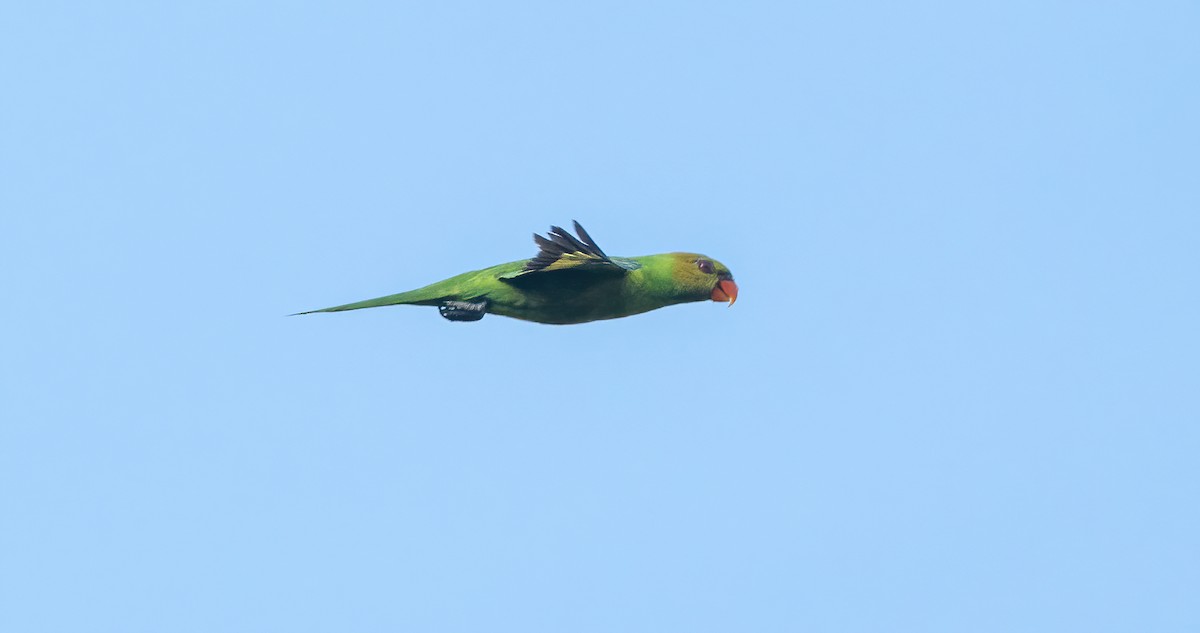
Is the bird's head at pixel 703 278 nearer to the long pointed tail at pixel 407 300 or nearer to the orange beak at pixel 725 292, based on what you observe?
the orange beak at pixel 725 292

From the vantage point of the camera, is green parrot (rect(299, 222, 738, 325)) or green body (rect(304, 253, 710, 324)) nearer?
green parrot (rect(299, 222, 738, 325))

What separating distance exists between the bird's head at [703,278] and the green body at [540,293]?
117 centimetres

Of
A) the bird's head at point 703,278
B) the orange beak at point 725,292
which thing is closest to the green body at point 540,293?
the bird's head at point 703,278

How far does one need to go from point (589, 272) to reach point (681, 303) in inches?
130

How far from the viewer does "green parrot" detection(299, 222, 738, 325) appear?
29.4 metres

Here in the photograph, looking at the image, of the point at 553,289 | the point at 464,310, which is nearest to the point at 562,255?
the point at 553,289

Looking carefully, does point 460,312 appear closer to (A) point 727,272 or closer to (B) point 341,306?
(B) point 341,306

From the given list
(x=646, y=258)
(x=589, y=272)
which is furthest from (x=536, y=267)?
(x=646, y=258)

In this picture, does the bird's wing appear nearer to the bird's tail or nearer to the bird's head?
the bird's tail

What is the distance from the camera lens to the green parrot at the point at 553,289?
29391 mm

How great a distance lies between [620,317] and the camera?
104ft

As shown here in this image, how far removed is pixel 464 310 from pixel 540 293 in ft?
4.98

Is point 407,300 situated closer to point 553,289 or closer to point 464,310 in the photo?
point 464,310

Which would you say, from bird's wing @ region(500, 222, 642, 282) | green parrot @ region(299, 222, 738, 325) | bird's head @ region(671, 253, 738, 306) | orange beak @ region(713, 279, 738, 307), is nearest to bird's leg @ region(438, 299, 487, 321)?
green parrot @ region(299, 222, 738, 325)
